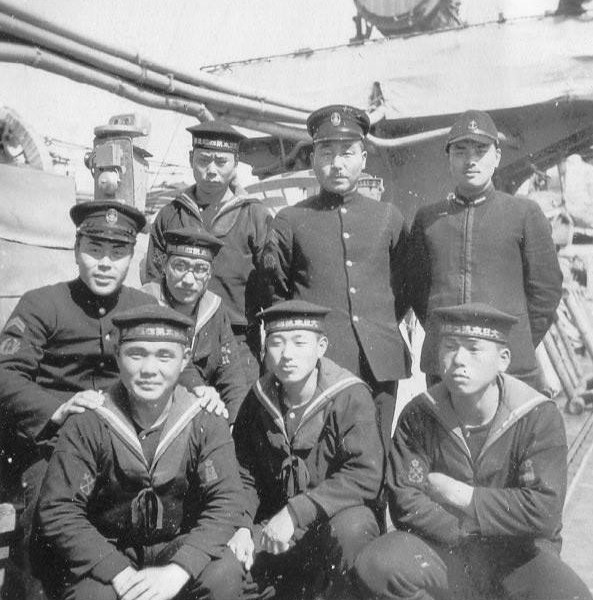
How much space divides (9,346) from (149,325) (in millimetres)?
656

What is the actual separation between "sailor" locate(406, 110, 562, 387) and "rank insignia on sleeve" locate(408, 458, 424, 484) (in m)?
0.64

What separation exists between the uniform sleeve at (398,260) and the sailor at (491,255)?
17 centimetres

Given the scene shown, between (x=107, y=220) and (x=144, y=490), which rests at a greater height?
(x=107, y=220)

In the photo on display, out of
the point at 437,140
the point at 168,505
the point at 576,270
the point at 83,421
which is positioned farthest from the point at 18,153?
the point at 576,270

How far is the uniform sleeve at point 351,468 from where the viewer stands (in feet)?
8.85

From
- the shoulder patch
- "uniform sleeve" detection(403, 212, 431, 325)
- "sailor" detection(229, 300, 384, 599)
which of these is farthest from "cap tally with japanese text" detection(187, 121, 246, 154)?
the shoulder patch

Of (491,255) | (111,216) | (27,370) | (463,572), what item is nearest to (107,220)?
(111,216)

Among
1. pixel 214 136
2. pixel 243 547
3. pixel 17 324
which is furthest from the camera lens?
pixel 214 136

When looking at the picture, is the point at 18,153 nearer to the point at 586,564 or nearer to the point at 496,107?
the point at 586,564

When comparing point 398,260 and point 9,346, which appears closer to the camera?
point 9,346

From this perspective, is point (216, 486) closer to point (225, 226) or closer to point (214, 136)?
point (225, 226)

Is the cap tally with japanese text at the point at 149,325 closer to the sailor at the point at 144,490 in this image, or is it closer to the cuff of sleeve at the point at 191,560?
the sailor at the point at 144,490

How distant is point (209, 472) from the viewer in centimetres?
259

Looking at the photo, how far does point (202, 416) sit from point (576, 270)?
37.4 feet
